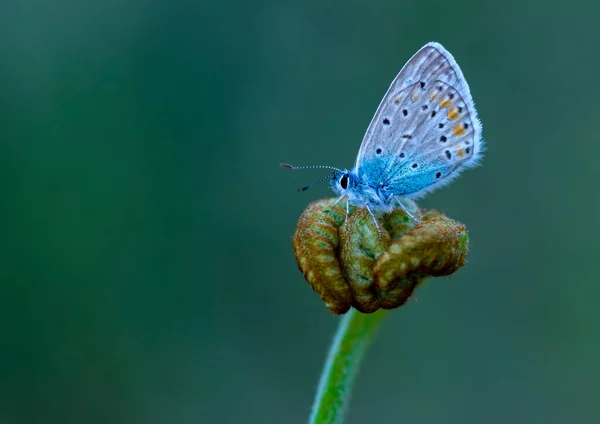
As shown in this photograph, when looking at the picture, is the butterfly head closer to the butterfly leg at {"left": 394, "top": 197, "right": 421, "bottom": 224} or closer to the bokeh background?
the butterfly leg at {"left": 394, "top": 197, "right": 421, "bottom": 224}

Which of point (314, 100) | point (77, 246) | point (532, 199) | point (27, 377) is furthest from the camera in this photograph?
point (314, 100)

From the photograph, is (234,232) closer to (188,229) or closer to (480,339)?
(188,229)

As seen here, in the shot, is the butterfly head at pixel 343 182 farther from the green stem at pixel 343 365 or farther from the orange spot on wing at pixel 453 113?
the green stem at pixel 343 365

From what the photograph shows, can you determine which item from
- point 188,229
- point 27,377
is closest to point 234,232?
point 188,229

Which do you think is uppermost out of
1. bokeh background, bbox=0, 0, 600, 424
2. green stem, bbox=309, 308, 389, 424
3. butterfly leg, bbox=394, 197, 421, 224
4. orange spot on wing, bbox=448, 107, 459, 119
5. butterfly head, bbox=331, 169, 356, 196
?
bokeh background, bbox=0, 0, 600, 424

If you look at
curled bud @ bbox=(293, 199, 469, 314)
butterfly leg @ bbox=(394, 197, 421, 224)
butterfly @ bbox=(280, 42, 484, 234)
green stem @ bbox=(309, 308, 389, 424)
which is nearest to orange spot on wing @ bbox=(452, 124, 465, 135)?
butterfly @ bbox=(280, 42, 484, 234)

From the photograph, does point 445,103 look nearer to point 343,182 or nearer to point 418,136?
point 418,136
